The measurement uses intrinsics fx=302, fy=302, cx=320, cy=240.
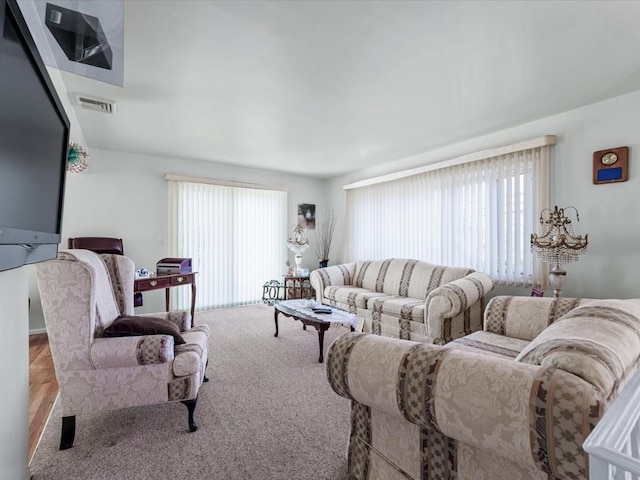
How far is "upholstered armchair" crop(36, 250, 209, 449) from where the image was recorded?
1.63 m

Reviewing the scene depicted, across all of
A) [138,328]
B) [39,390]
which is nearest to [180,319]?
[138,328]

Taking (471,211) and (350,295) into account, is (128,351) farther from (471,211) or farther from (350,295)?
(471,211)

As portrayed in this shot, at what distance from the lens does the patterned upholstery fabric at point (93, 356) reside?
5.34 ft

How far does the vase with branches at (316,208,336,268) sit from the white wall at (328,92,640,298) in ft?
11.5

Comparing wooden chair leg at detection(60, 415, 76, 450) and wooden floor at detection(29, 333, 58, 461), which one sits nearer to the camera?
wooden chair leg at detection(60, 415, 76, 450)

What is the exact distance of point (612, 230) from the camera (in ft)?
8.83

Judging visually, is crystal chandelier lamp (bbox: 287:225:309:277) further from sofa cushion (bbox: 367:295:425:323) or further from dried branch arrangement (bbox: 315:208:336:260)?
sofa cushion (bbox: 367:295:425:323)

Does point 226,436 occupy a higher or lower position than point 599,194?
lower

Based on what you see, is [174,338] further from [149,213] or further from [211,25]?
[149,213]

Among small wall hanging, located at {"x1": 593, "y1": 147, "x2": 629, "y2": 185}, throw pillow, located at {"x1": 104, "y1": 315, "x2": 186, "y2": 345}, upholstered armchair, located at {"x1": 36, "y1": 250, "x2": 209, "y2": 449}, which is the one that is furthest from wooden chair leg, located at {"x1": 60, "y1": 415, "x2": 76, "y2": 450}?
small wall hanging, located at {"x1": 593, "y1": 147, "x2": 629, "y2": 185}

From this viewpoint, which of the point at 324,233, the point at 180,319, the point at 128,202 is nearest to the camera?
the point at 180,319

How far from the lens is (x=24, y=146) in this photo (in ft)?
2.89

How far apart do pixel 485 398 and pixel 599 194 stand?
9.73 ft

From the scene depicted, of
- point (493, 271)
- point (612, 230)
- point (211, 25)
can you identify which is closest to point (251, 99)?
point (211, 25)
